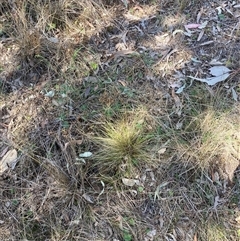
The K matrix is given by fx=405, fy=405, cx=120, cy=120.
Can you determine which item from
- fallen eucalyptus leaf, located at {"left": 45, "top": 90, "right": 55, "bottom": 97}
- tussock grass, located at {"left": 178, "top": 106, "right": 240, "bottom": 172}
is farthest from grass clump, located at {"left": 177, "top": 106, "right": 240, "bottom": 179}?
fallen eucalyptus leaf, located at {"left": 45, "top": 90, "right": 55, "bottom": 97}

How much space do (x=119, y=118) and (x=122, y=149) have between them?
0.73ft

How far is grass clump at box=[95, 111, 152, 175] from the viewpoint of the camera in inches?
86.5

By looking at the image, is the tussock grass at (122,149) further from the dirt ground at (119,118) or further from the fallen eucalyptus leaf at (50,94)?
the fallen eucalyptus leaf at (50,94)

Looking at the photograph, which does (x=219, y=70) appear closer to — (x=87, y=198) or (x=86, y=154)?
(x=86, y=154)

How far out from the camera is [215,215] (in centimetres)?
207

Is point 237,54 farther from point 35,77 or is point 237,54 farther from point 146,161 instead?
point 35,77

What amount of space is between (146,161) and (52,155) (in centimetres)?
53

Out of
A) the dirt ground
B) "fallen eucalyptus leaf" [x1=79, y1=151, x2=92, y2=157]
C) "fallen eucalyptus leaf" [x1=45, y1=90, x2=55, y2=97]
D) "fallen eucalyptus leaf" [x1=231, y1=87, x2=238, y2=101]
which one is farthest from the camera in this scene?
"fallen eucalyptus leaf" [x1=45, y1=90, x2=55, y2=97]

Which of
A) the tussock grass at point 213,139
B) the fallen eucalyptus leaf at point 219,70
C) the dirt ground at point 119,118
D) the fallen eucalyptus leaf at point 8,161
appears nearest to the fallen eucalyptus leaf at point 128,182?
the dirt ground at point 119,118

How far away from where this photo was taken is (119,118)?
2.35 m

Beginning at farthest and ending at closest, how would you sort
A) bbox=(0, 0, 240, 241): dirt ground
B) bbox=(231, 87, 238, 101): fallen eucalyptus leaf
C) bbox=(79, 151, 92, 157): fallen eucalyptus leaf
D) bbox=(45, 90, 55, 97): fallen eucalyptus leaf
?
1. bbox=(45, 90, 55, 97): fallen eucalyptus leaf
2. bbox=(231, 87, 238, 101): fallen eucalyptus leaf
3. bbox=(79, 151, 92, 157): fallen eucalyptus leaf
4. bbox=(0, 0, 240, 241): dirt ground

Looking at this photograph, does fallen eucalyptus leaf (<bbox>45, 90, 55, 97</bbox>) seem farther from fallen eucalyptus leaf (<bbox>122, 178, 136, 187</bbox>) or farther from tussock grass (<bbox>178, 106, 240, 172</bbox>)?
tussock grass (<bbox>178, 106, 240, 172</bbox>)

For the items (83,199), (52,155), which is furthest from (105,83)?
(83,199)

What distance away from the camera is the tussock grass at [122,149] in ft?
7.21
